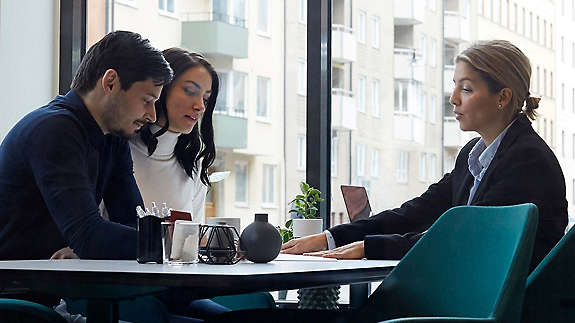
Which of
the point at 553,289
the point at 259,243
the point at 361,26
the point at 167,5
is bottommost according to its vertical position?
the point at 553,289

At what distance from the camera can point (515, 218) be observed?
6.51ft

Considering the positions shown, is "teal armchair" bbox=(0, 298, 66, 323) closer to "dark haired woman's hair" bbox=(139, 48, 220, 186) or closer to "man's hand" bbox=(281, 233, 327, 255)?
"man's hand" bbox=(281, 233, 327, 255)

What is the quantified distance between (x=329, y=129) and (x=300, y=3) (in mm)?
728

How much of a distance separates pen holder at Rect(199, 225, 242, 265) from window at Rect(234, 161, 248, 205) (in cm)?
543

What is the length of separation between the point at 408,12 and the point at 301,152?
2.94ft

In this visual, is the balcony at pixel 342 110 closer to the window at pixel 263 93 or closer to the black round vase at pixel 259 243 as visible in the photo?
the black round vase at pixel 259 243

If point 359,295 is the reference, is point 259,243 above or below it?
above

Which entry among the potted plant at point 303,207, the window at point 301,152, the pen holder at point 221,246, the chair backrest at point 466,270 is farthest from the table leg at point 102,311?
the window at point 301,152

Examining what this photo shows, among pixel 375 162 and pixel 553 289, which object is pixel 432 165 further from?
pixel 553 289

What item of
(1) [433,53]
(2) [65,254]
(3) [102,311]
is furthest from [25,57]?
(3) [102,311]

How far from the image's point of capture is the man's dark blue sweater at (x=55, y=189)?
7.49 feet

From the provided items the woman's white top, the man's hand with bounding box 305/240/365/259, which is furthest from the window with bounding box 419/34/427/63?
the man's hand with bounding box 305/240/365/259

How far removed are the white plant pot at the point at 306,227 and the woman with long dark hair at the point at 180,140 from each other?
45cm

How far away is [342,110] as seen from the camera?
484 centimetres
